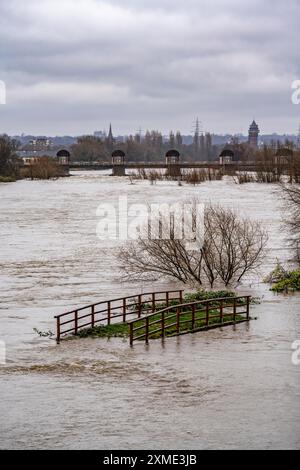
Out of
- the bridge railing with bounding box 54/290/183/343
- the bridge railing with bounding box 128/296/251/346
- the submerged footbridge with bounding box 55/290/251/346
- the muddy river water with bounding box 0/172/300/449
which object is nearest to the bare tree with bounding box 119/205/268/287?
the muddy river water with bounding box 0/172/300/449

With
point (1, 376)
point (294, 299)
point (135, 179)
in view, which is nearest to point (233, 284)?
point (294, 299)

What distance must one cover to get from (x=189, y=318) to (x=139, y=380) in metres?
8.28

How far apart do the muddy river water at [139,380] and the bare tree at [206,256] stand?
86 centimetres

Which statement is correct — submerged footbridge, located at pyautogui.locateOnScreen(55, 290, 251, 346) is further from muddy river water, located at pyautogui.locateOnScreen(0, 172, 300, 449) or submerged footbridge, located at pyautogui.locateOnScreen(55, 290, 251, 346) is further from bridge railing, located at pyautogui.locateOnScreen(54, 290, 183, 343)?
muddy river water, located at pyautogui.locateOnScreen(0, 172, 300, 449)

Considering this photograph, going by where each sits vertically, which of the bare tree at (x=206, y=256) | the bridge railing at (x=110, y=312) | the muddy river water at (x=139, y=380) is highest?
the bare tree at (x=206, y=256)

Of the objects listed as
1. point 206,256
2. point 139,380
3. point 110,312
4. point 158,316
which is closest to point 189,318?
point 158,316

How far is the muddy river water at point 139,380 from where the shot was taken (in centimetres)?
2220

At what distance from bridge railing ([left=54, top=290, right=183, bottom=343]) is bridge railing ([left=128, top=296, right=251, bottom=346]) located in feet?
3.17

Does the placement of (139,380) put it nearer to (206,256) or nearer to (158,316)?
(158,316)

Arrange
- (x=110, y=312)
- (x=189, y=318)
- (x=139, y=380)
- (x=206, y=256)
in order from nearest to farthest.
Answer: (x=139, y=380) → (x=189, y=318) → (x=110, y=312) → (x=206, y=256)

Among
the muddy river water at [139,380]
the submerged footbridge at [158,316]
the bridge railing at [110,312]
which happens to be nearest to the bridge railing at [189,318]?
the submerged footbridge at [158,316]

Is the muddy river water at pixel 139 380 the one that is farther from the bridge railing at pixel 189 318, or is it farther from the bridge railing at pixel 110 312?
the bridge railing at pixel 110 312

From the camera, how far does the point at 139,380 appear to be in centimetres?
2716

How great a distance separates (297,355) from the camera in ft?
99.6
